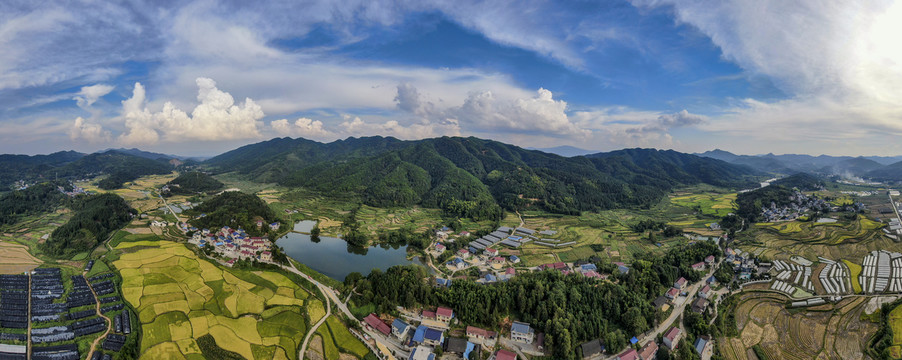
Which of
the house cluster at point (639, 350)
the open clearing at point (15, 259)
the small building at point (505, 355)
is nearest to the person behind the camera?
the small building at point (505, 355)

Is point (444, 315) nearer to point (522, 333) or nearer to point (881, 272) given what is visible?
point (522, 333)

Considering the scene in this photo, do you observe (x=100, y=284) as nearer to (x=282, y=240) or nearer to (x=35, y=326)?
(x=35, y=326)

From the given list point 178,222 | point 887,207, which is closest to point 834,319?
point 887,207

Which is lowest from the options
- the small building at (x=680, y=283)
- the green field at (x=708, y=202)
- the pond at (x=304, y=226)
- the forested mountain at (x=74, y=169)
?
the small building at (x=680, y=283)

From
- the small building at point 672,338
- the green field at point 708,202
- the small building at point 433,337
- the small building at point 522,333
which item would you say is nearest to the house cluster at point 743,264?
the small building at point 672,338

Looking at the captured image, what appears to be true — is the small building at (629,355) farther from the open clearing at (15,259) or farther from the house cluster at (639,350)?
the open clearing at (15,259)

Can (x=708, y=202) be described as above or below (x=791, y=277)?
above

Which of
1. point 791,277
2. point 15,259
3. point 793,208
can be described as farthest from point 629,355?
point 793,208
